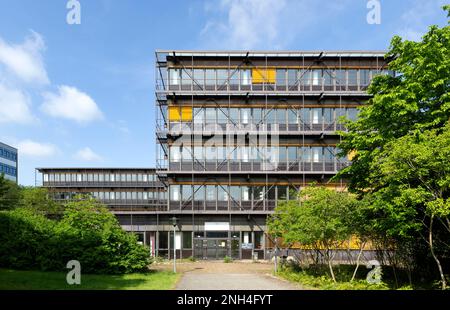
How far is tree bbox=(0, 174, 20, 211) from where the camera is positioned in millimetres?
48922

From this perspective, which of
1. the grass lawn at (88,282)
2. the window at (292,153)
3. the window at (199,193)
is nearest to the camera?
the grass lawn at (88,282)

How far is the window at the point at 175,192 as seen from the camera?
4081cm

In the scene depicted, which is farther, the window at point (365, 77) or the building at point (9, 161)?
the building at point (9, 161)

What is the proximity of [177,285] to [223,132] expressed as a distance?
2223 cm

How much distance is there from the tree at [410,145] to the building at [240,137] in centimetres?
1538

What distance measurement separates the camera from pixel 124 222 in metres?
42.1

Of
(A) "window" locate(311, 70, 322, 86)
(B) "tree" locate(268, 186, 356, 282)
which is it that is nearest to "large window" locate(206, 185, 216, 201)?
(A) "window" locate(311, 70, 322, 86)

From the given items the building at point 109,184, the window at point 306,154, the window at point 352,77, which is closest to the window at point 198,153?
the window at point 306,154

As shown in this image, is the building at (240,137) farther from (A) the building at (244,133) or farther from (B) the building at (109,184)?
(B) the building at (109,184)

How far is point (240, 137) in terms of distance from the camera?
41031 mm

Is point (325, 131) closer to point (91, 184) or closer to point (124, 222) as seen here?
point (124, 222)

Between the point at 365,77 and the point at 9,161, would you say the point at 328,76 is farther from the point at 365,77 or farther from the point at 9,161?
the point at 9,161

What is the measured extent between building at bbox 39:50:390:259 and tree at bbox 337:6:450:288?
15.4m
